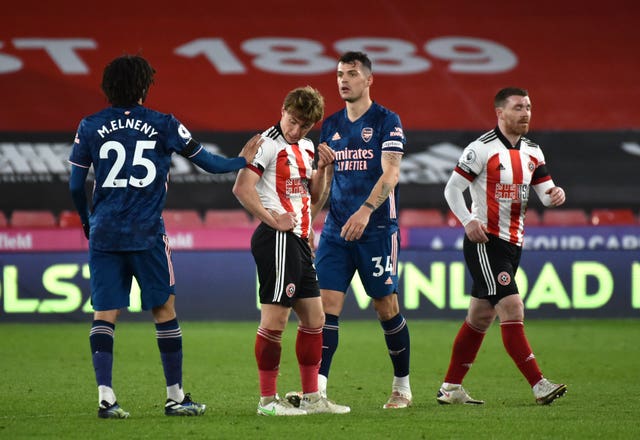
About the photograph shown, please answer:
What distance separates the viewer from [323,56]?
17.9 m

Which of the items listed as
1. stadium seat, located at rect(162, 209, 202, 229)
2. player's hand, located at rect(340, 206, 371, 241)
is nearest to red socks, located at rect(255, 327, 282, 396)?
player's hand, located at rect(340, 206, 371, 241)

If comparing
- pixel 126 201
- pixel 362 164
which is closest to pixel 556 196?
pixel 362 164

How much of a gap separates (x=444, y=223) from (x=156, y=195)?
10391 millimetres

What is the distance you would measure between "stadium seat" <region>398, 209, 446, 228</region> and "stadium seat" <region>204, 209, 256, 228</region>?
7.03ft

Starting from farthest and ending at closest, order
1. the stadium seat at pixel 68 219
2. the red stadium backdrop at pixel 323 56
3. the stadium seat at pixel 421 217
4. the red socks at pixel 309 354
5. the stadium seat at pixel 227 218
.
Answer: the red stadium backdrop at pixel 323 56 < the stadium seat at pixel 421 217 < the stadium seat at pixel 227 218 < the stadium seat at pixel 68 219 < the red socks at pixel 309 354

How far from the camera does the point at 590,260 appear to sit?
11.8 metres

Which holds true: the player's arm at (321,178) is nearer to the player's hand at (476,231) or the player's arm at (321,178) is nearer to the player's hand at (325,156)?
the player's hand at (325,156)

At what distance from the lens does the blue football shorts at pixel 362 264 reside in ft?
20.7

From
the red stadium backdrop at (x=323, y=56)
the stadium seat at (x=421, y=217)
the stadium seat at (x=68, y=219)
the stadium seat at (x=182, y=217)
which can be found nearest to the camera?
the stadium seat at (x=68, y=219)

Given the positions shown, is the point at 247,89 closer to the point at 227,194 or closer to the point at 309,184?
the point at 227,194

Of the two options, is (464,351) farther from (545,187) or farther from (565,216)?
(565,216)

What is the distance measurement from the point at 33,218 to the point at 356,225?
1065 cm

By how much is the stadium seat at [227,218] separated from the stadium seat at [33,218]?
Result: 2162mm

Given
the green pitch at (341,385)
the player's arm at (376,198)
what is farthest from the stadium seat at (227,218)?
the player's arm at (376,198)
